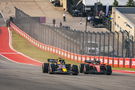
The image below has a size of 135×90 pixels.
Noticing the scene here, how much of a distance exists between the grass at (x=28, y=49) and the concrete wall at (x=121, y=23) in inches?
295

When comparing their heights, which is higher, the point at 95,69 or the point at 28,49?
the point at 95,69

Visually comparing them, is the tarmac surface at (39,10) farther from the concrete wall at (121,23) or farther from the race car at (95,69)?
the race car at (95,69)

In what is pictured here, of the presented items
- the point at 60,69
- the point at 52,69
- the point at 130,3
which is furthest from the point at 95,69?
the point at 130,3

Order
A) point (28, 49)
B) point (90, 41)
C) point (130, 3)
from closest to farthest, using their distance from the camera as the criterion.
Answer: point (90, 41) → point (28, 49) → point (130, 3)

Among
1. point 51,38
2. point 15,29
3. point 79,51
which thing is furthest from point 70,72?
point 15,29

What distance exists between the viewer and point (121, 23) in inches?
2074

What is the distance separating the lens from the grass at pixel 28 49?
145 ft

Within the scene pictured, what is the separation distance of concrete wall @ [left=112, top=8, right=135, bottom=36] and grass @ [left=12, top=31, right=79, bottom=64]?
7.49 metres

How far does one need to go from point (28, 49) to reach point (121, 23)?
10.3m

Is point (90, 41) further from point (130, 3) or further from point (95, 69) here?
point (130, 3)

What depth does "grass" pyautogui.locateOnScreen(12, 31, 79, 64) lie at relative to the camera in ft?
145

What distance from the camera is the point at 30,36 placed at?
55625 mm

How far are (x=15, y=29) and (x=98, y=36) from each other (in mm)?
28193

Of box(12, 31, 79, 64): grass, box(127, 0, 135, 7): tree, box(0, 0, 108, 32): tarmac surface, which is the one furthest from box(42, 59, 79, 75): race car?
box(127, 0, 135, 7): tree
